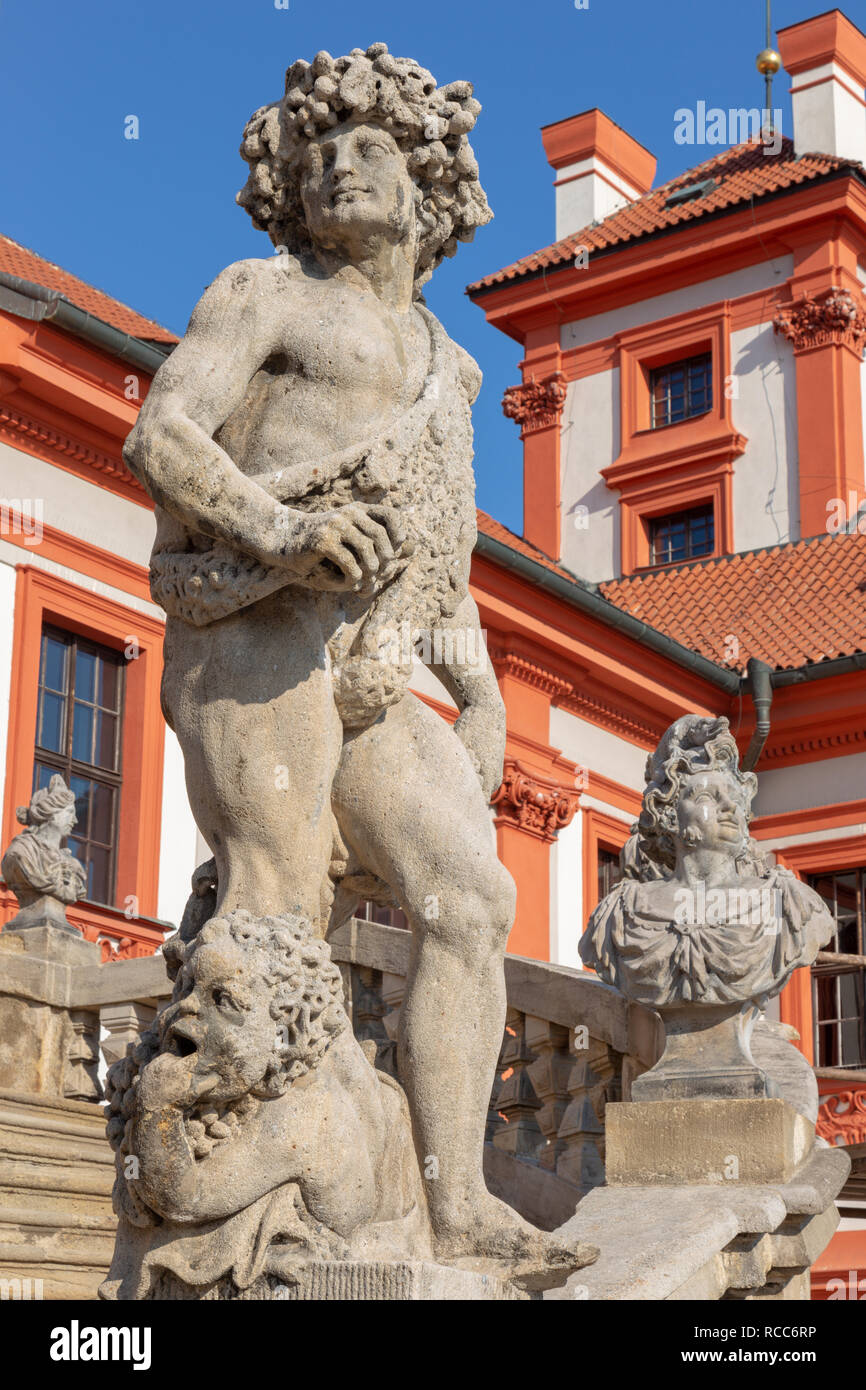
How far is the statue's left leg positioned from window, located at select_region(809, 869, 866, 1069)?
16.7m

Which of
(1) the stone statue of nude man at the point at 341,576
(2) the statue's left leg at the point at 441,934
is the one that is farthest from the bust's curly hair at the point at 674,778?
(2) the statue's left leg at the point at 441,934

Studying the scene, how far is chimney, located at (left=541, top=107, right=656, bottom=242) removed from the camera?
30.0 metres

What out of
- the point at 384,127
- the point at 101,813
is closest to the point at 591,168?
the point at 101,813

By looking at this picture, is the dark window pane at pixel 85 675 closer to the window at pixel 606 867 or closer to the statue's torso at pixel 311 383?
the window at pixel 606 867

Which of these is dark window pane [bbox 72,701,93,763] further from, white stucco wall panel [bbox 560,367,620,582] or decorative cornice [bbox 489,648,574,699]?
white stucco wall panel [bbox 560,367,620,582]

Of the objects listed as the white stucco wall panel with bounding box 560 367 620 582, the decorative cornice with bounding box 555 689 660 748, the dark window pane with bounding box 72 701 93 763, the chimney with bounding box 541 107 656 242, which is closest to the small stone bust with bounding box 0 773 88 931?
the dark window pane with bounding box 72 701 93 763

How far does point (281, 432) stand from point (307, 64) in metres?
0.77

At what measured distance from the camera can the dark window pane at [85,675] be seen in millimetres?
14289

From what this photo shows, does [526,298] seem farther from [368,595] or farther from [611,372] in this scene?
[368,595]

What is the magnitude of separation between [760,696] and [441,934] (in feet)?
55.3

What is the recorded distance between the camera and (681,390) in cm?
2738

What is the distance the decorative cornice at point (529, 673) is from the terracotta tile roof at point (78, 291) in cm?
406
